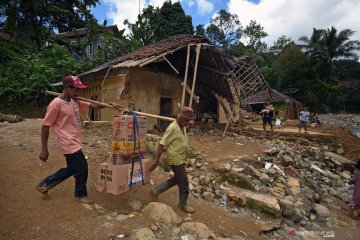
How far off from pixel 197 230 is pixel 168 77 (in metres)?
8.88

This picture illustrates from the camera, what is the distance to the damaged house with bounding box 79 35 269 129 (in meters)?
10.3

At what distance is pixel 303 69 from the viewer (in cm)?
3359

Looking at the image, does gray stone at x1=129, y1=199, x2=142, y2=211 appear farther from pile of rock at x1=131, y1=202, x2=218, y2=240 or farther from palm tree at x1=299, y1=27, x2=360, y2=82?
palm tree at x1=299, y1=27, x2=360, y2=82

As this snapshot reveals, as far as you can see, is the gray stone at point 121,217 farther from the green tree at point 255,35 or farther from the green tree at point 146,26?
the green tree at point 255,35

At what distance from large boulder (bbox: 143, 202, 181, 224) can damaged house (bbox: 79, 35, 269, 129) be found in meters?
6.15

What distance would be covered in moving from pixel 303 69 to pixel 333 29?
30.7 ft

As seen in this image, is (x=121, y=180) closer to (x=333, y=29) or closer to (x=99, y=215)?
Result: (x=99, y=215)

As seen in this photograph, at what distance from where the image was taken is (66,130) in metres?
3.60

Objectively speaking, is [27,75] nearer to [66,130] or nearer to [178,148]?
[66,130]

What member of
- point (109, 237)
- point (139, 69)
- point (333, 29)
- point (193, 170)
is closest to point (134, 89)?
point (139, 69)

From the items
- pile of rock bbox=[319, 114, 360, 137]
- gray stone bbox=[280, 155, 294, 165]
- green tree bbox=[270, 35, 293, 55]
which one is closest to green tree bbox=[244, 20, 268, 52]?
green tree bbox=[270, 35, 293, 55]

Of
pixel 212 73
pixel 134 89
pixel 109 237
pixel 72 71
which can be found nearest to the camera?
pixel 109 237

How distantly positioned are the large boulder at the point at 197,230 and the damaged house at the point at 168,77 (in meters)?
6.37

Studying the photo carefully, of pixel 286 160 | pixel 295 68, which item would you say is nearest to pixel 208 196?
pixel 286 160
